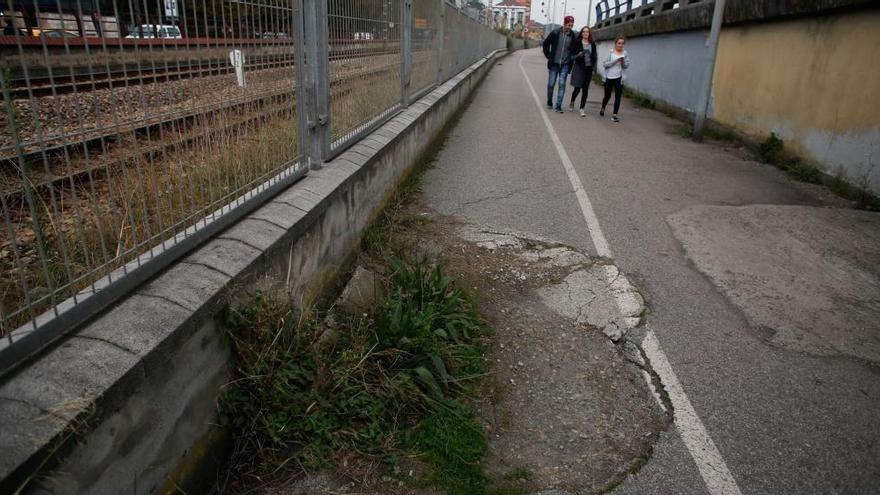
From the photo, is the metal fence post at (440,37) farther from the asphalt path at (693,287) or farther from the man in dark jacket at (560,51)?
the man in dark jacket at (560,51)

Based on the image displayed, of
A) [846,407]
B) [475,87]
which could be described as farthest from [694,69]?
[846,407]

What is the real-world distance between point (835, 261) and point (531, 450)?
12.9ft

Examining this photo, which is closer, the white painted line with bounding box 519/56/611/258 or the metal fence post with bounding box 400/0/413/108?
the white painted line with bounding box 519/56/611/258

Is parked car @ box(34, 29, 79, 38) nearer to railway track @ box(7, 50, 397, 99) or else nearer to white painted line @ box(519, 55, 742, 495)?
railway track @ box(7, 50, 397, 99)

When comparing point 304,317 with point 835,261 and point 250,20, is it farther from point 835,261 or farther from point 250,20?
point 835,261

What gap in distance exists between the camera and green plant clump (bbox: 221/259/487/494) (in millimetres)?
2791

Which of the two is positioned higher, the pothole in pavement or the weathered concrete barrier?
the weathered concrete barrier

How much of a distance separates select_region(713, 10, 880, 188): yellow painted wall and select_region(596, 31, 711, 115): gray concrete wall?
2.77 ft

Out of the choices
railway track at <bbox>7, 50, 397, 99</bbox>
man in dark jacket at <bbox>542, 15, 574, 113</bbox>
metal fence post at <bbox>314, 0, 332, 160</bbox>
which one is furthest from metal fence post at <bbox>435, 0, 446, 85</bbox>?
railway track at <bbox>7, 50, 397, 99</bbox>

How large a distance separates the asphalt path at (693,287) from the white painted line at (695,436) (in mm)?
31

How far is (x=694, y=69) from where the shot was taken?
13633 mm

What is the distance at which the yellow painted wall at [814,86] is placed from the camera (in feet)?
24.4

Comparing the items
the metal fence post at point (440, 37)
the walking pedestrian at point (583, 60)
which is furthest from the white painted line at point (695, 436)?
the walking pedestrian at point (583, 60)

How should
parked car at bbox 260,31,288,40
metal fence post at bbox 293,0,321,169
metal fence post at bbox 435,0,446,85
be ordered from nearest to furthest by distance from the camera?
parked car at bbox 260,31,288,40
metal fence post at bbox 293,0,321,169
metal fence post at bbox 435,0,446,85
